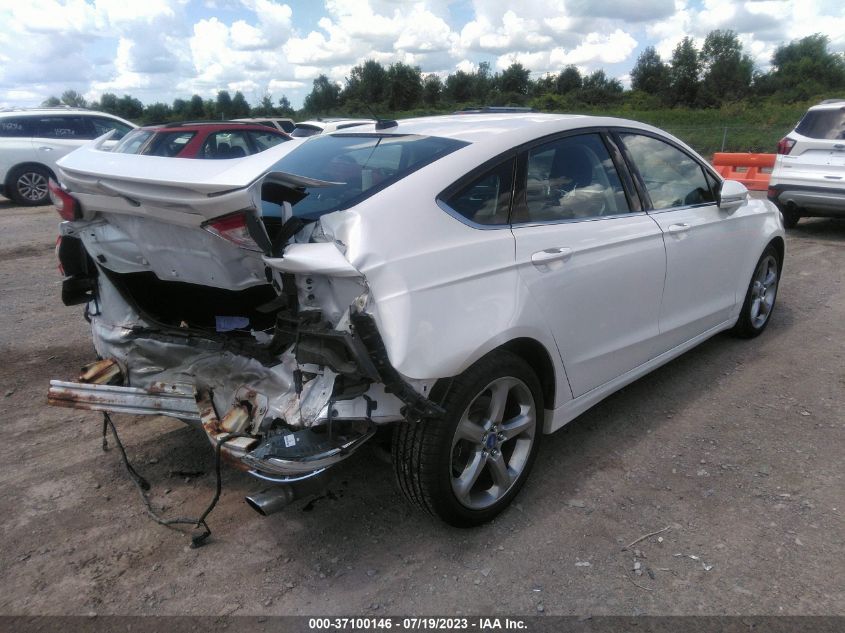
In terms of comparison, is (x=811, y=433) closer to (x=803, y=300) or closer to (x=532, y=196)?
(x=532, y=196)

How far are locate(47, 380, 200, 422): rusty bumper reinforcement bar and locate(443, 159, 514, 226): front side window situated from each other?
145cm

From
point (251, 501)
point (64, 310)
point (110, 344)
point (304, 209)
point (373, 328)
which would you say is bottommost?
point (64, 310)

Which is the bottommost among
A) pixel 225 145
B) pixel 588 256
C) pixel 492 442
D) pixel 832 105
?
pixel 492 442

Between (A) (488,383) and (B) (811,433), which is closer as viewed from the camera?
(A) (488,383)

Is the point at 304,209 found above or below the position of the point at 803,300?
above

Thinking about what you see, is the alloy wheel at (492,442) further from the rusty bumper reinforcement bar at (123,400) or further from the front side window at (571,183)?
the rusty bumper reinforcement bar at (123,400)

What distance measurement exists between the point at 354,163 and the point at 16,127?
43.9 ft

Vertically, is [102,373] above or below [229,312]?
below

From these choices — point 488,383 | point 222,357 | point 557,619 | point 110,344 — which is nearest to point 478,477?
point 488,383

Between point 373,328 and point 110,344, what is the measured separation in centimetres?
157

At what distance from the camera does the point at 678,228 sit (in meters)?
3.82

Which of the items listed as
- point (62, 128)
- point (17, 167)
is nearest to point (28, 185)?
point (17, 167)

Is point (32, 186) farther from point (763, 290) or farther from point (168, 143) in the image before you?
point (763, 290)

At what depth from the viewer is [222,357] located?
290 cm
